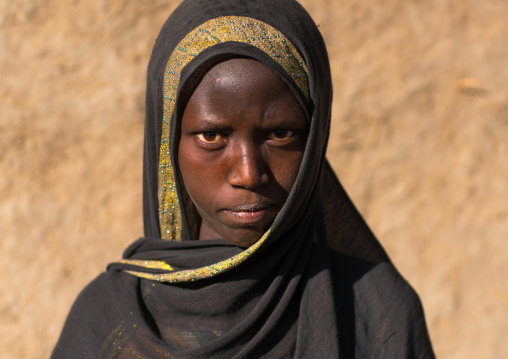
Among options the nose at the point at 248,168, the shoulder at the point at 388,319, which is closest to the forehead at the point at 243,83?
the nose at the point at 248,168

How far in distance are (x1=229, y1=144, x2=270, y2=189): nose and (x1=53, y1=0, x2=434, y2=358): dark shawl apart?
0.11 meters

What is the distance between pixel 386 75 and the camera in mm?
3633

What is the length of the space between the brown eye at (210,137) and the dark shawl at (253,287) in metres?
0.08

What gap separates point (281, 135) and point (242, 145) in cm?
10

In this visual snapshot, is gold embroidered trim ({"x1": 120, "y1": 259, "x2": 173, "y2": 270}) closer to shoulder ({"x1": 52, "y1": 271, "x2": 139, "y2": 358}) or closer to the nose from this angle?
shoulder ({"x1": 52, "y1": 271, "x2": 139, "y2": 358})

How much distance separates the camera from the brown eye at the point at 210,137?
142cm

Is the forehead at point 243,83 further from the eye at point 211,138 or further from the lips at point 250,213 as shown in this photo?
the lips at point 250,213

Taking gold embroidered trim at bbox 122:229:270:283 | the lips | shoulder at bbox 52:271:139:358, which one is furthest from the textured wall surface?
the lips

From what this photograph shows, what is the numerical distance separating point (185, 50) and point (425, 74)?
250 cm

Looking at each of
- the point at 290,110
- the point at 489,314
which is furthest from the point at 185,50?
the point at 489,314

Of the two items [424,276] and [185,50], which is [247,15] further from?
[424,276]

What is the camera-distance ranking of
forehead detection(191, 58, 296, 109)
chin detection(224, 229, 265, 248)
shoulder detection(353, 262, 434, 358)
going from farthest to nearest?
shoulder detection(353, 262, 434, 358) → chin detection(224, 229, 265, 248) → forehead detection(191, 58, 296, 109)

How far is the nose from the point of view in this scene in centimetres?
137

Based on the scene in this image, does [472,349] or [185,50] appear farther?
[472,349]
